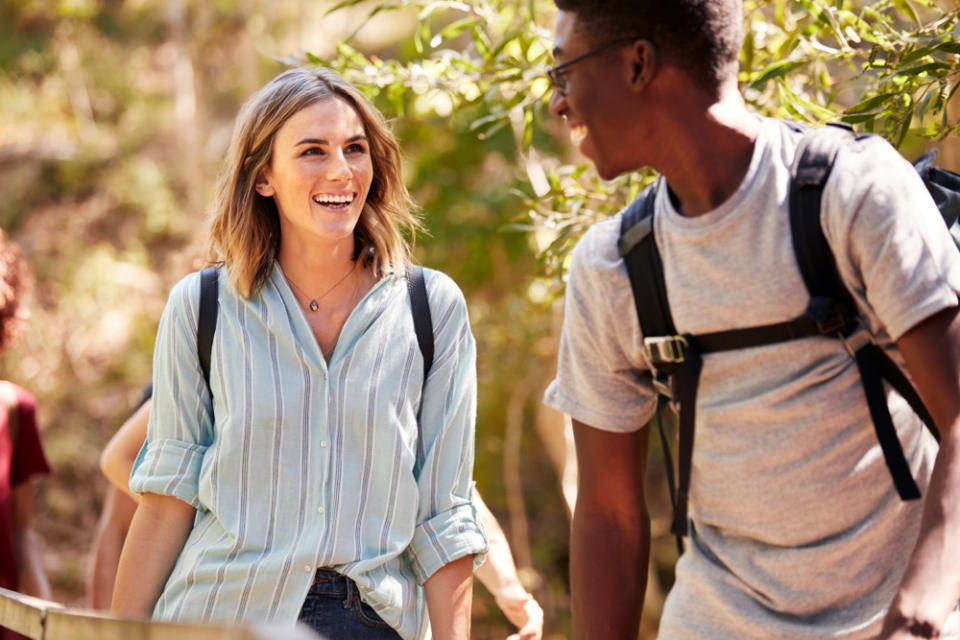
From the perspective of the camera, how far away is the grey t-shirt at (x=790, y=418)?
71.7 inches

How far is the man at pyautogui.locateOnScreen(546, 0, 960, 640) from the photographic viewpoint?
1.78 meters

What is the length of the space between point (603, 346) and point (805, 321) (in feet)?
1.39

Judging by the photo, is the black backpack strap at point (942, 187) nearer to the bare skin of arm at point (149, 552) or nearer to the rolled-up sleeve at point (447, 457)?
the rolled-up sleeve at point (447, 457)

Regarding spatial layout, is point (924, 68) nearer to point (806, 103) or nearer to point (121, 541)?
point (806, 103)

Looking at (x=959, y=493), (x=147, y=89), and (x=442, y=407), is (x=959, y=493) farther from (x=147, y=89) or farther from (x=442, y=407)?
(x=147, y=89)

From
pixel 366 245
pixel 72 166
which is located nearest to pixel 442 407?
pixel 366 245

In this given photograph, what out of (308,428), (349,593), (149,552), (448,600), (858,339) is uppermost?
(858,339)

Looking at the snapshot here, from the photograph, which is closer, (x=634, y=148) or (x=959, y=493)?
(x=959, y=493)

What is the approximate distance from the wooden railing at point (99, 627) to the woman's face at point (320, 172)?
4.29 ft

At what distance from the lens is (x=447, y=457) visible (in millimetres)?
2635

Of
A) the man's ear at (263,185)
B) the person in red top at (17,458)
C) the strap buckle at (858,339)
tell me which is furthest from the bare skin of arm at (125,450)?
the strap buckle at (858,339)

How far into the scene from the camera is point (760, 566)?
1988 millimetres

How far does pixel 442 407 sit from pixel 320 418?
0.31 metres

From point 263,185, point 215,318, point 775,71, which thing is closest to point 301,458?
point 215,318
